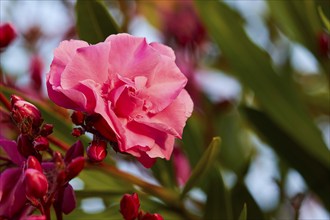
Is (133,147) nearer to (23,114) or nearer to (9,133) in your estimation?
(23,114)

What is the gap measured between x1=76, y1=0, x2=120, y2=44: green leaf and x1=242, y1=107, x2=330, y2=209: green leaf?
304 millimetres

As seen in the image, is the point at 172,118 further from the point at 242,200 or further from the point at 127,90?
the point at 242,200

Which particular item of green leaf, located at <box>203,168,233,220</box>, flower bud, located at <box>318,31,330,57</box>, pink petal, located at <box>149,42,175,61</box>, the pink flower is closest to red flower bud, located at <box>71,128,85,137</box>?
pink petal, located at <box>149,42,175,61</box>

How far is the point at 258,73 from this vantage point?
137 centimetres

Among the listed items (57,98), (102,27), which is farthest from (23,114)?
(102,27)

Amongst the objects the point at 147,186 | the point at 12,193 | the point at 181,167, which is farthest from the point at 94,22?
the point at 181,167

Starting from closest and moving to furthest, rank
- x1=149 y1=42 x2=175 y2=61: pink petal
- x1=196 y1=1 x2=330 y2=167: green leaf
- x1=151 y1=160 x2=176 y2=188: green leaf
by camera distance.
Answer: x1=149 y1=42 x2=175 y2=61: pink petal, x1=151 y1=160 x2=176 y2=188: green leaf, x1=196 y1=1 x2=330 y2=167: green leaf

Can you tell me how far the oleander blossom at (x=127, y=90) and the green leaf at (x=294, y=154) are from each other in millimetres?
443

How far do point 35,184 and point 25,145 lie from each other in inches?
3.2

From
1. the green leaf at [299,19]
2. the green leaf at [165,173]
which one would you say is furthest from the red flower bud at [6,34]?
the green leaf at [299,19]

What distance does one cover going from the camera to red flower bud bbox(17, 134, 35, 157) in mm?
854

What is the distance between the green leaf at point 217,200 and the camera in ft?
3.54

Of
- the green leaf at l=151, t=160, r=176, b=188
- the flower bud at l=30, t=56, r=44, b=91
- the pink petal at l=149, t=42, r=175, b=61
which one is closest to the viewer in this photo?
the pink petal at l=149, t=42, r=175, b=61

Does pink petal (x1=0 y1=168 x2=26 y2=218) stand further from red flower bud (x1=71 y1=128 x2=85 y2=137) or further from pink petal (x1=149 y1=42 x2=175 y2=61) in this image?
pink petal (x1=149 y1=42 x2=175 y2=61)
